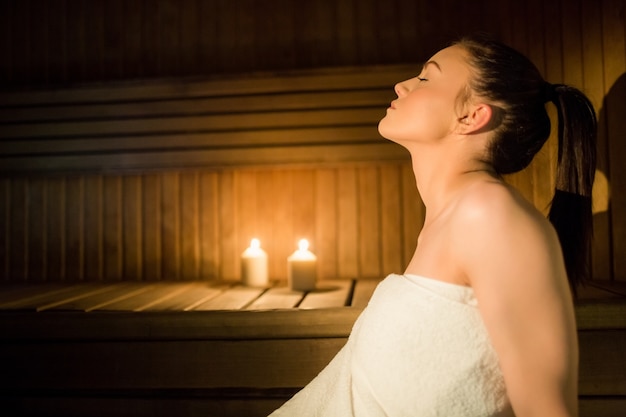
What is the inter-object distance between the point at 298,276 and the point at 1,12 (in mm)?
2332

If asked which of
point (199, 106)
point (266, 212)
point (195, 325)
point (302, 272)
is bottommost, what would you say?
point (195, 325)

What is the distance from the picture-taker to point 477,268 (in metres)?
0.82

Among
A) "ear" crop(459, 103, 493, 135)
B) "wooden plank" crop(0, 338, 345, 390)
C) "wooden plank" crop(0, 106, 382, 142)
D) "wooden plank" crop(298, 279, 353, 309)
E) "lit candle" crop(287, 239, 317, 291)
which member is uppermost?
"wooden plank" crop(0, 106, 382, 142)

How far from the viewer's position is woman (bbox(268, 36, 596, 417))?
0.77m

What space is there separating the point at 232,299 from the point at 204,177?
900 mm

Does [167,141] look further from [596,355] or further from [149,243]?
[596,355]

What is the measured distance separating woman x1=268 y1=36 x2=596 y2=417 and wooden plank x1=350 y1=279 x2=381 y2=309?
0.58 meters

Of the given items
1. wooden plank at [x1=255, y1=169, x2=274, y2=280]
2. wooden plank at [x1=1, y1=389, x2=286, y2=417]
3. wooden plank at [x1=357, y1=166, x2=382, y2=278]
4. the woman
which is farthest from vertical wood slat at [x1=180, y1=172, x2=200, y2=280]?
the woman

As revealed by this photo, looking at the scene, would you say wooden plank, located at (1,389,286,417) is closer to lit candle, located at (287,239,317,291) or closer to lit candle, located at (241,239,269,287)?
lit candle, located at (287,239,317,291)

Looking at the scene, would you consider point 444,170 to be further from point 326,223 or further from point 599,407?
point 326,223

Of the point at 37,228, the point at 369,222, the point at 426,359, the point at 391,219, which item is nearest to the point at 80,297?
the point at 37,228

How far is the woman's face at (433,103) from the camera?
1.07 meters

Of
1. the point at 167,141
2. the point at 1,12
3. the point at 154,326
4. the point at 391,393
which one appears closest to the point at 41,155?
the point at 167,141

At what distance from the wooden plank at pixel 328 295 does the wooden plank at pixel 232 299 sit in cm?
23
